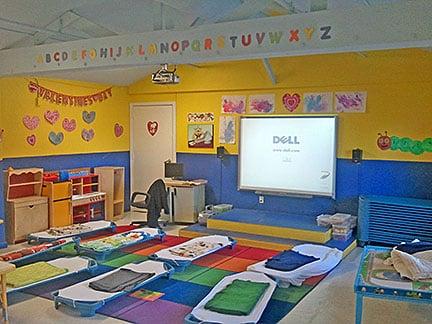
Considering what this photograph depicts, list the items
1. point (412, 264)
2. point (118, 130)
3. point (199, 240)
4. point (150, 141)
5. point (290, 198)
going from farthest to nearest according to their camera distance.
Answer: point (150, 141), point (118, 130), point (290, 198), point (199, 240), point (412, 264)

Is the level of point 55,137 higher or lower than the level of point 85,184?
higher

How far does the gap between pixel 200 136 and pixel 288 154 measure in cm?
176

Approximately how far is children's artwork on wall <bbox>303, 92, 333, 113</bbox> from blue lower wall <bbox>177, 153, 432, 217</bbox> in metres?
0.87

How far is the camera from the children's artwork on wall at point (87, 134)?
7920 millimetres

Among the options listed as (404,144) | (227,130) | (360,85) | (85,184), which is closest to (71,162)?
(85,184)

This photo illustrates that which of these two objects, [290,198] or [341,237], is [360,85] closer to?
[290,198]

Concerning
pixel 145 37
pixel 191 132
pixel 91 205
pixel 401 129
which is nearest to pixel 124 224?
pixel 91 205

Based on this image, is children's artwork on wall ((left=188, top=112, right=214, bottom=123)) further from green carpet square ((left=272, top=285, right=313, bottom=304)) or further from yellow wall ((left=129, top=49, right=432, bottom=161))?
green carpet square ((left=272, top=285, right=313, bottom=304))

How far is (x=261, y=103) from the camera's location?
24.9 ft

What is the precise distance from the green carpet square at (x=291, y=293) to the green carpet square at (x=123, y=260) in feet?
6.02

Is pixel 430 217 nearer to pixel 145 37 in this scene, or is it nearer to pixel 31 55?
pixel 145 37

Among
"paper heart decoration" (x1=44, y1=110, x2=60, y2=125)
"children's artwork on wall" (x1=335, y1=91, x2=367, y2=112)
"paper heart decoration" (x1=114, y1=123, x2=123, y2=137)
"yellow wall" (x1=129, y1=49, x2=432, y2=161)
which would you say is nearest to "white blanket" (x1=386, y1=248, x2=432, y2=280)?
"yellow wall" (x1=129, y1=49, x2=432, y2=161)

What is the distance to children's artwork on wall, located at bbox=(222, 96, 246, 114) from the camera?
7.77 meters

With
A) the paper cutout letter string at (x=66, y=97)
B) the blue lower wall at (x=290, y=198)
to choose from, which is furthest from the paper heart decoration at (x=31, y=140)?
the paper cutout letter string at (x=66, y=97)
